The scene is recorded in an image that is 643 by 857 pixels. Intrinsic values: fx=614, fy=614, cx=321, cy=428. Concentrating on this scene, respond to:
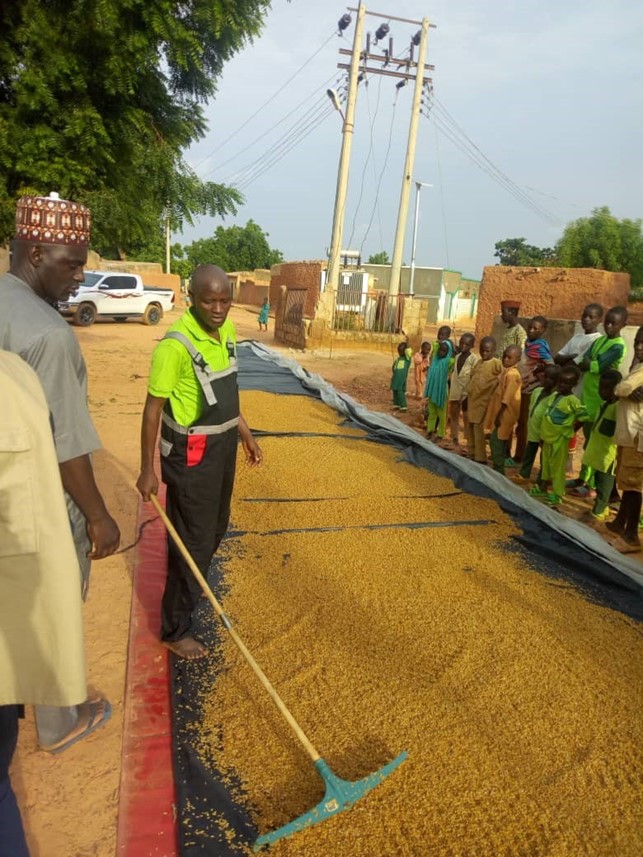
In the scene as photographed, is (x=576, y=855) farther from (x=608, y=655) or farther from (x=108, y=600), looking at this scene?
(x=108, y=600)

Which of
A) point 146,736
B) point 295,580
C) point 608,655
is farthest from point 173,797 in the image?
point 608,655

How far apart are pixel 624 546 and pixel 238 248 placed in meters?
45.9

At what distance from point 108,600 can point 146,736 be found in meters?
1.03

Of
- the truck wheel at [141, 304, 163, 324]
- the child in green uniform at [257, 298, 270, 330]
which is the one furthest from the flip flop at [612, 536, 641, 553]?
the child in green uniform at [257, 298, 270, 330]

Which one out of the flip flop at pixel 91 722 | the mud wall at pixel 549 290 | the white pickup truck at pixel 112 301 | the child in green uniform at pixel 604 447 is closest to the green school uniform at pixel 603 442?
the child in green uniform at pixel 604 447

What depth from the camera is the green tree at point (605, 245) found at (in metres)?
21.8

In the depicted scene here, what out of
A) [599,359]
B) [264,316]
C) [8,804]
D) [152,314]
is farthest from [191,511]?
[264,316]

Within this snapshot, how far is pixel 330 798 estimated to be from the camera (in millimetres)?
1716

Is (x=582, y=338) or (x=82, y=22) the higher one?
(x=82, y=22)

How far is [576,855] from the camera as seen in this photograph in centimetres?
168

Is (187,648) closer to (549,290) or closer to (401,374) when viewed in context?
(401,374)

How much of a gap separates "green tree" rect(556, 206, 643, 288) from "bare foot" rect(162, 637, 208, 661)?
22.6 m

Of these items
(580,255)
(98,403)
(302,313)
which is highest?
(580,255)

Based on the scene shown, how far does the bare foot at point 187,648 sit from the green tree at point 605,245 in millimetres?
22618
